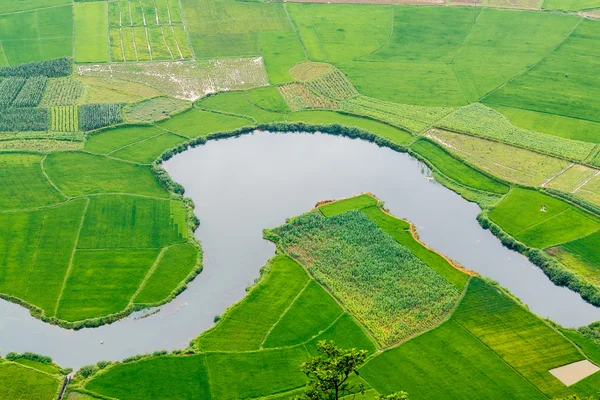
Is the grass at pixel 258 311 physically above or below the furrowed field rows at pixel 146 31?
below

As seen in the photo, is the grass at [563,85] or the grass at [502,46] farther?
the grass at [502,46]

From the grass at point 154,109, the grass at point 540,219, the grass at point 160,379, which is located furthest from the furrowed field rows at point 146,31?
the grass at point 160,379

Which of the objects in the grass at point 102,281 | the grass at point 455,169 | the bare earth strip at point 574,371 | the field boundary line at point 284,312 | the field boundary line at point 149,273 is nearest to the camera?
the bare earth strip at point 574,371

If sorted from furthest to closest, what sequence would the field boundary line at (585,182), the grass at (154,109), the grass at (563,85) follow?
the grass at (563,85) → the grass at (154,109) → the field boundary line at (585,182)

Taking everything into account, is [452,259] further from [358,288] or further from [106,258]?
[106,258]

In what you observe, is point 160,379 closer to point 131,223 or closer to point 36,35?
point 131,223

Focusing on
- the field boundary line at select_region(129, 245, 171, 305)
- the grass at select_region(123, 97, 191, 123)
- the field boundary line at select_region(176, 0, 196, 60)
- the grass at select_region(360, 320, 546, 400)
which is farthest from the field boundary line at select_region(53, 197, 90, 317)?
the field boundary line at select_region(176, 0, 196, 60)

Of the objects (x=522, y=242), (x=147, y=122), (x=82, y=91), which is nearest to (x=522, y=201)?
(x=522, y=242)

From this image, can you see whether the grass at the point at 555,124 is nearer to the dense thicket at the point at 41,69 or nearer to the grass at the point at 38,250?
the grass at the point at 38,250
